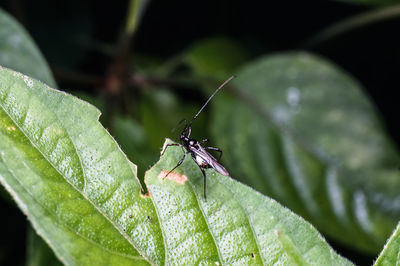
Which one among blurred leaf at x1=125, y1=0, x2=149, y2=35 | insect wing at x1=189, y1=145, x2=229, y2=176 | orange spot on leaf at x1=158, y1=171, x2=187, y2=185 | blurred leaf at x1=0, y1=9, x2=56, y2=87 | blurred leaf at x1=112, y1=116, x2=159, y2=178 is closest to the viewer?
orange spot on leaf at x1=158, y1=171, x2=187, y2=185

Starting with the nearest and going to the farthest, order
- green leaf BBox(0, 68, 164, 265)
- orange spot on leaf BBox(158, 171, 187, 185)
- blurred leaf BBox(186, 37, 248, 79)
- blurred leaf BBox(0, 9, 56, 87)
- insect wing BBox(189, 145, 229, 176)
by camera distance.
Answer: green leaf BBox(0, 68, 164, 265) → orange spot on leaf BBox(158, 171, 187, 185) → insect wing BBox(189, 145, 229, 176) → blurred leaf BBox(0, 9, 56, 87) → blurred leaf BBox(186, 37, 248, 79)

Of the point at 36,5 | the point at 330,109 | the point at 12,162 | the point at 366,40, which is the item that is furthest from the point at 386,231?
the point at 36,5

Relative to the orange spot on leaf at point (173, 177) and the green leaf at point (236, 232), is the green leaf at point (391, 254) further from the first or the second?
the orange spot on leaf at point (173, 177)

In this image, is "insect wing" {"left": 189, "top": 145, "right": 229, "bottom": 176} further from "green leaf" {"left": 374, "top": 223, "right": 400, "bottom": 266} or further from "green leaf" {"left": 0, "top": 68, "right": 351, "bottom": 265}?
"green leaf" {"left": 374, "top": 223, "right": 400, "bottom": 266}

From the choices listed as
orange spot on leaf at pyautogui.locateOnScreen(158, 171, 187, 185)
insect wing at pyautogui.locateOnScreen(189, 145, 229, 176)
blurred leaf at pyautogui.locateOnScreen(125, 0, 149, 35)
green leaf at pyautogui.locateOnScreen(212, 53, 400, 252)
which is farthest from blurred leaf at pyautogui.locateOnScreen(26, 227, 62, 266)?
blurred leaf at pyautogui.locateOnScreen(125, 0, 149, 35)

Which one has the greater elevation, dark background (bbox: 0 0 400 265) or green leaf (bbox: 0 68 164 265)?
dark background (bbox: 0 0 400 265)

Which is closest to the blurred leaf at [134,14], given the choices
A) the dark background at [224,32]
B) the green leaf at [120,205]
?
the dark background at [224,32]

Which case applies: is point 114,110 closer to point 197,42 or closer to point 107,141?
point 197,42

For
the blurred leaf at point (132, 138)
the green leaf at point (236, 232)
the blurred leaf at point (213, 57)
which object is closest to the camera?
the green leaf at point (236, 232)
